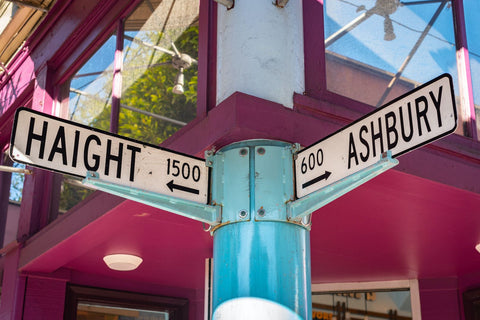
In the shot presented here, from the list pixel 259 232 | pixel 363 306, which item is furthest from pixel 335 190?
pixel 363 306

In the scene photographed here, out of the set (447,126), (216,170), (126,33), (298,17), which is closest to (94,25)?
(126,33)

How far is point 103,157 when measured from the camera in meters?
3.43

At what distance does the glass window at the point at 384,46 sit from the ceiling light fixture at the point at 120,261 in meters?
2.74

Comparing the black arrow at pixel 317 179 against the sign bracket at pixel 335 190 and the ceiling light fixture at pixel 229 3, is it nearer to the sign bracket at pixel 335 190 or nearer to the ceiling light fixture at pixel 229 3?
the sign bracket at pixel 335 190

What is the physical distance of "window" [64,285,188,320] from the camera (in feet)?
21.7

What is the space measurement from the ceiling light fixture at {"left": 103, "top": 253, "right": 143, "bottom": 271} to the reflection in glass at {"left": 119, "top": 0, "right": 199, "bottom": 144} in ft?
3.72

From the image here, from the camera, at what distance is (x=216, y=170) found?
13.0ft

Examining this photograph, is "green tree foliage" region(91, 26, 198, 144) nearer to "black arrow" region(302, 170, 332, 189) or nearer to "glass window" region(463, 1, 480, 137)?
"glass window" region(463, 1, 480, 137)

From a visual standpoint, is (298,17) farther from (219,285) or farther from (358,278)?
(358,278)

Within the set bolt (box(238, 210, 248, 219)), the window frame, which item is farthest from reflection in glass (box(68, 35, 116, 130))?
bolt (box(238, 210, 248, 219))

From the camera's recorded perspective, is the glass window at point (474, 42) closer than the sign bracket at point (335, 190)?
No

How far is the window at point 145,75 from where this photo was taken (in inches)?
225

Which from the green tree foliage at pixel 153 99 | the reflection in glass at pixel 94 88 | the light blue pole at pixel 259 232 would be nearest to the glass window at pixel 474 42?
the light blue pole at pixel 259 232

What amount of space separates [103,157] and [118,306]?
3992 mm
